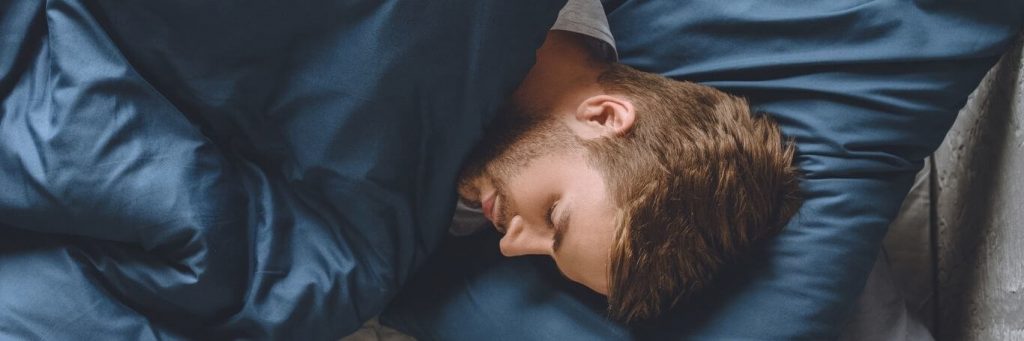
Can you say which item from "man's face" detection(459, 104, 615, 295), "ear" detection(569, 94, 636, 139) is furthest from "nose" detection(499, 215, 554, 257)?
"ear" detection(569, 94, 636, 139)

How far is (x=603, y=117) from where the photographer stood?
0.99 metres

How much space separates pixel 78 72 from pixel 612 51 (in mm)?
557

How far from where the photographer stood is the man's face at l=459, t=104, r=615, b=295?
3.05 ft

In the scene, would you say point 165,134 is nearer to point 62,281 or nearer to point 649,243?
point 62,281

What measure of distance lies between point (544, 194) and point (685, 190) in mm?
144

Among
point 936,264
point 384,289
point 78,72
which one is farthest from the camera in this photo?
point 936,264

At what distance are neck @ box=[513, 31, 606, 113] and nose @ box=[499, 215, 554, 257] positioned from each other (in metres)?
0.13

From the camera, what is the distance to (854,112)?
100cm

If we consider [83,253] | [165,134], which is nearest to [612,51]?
[165,134]

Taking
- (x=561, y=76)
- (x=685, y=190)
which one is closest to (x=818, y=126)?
(x=685, y=190)

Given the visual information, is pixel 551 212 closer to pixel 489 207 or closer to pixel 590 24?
pixel 489 207

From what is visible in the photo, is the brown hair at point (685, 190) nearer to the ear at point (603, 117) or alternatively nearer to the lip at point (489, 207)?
the ear at point (603, 117)

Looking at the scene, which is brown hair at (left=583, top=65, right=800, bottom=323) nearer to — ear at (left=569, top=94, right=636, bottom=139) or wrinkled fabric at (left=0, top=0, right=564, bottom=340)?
ear at (left=569, top=94, right=636, bottom=139)

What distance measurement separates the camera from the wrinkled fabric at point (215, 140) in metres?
0.91
